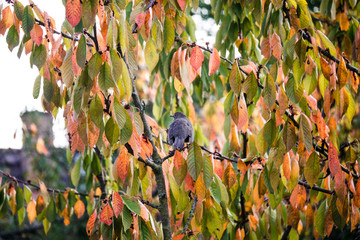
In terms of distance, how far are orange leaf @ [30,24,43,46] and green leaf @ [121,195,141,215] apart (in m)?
0.61

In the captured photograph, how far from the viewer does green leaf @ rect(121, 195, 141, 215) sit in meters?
1.16

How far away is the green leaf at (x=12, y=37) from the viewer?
52.7 inches

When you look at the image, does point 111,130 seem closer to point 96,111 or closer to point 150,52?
point 96,111

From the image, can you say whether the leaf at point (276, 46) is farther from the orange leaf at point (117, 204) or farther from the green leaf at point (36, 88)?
the green leaf at point (36, 88)

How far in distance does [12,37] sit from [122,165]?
60 cm

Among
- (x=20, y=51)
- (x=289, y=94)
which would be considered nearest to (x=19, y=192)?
(x=20, y=51)

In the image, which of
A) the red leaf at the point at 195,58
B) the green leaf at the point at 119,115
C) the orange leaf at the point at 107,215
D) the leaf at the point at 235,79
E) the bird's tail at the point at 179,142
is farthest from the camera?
the bird's tail at the point at 179,142

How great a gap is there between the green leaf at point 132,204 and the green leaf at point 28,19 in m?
0.63

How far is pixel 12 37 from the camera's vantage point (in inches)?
52.7

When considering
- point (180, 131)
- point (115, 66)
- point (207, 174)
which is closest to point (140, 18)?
point (115, 66)

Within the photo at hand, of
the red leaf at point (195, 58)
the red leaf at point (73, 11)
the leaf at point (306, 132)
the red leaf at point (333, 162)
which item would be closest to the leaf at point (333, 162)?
the red leaf at point (333, 162)

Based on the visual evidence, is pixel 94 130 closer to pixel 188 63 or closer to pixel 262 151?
pixel 188 63

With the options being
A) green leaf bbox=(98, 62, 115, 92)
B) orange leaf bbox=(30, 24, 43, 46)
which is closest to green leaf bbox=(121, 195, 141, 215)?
green leaf bbox=(98, 62, 115, 92)

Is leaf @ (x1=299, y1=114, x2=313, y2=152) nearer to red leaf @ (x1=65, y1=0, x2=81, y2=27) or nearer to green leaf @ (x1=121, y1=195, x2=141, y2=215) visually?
green leaf @ (x1=121, y1=195, x2=141, y2=215)
